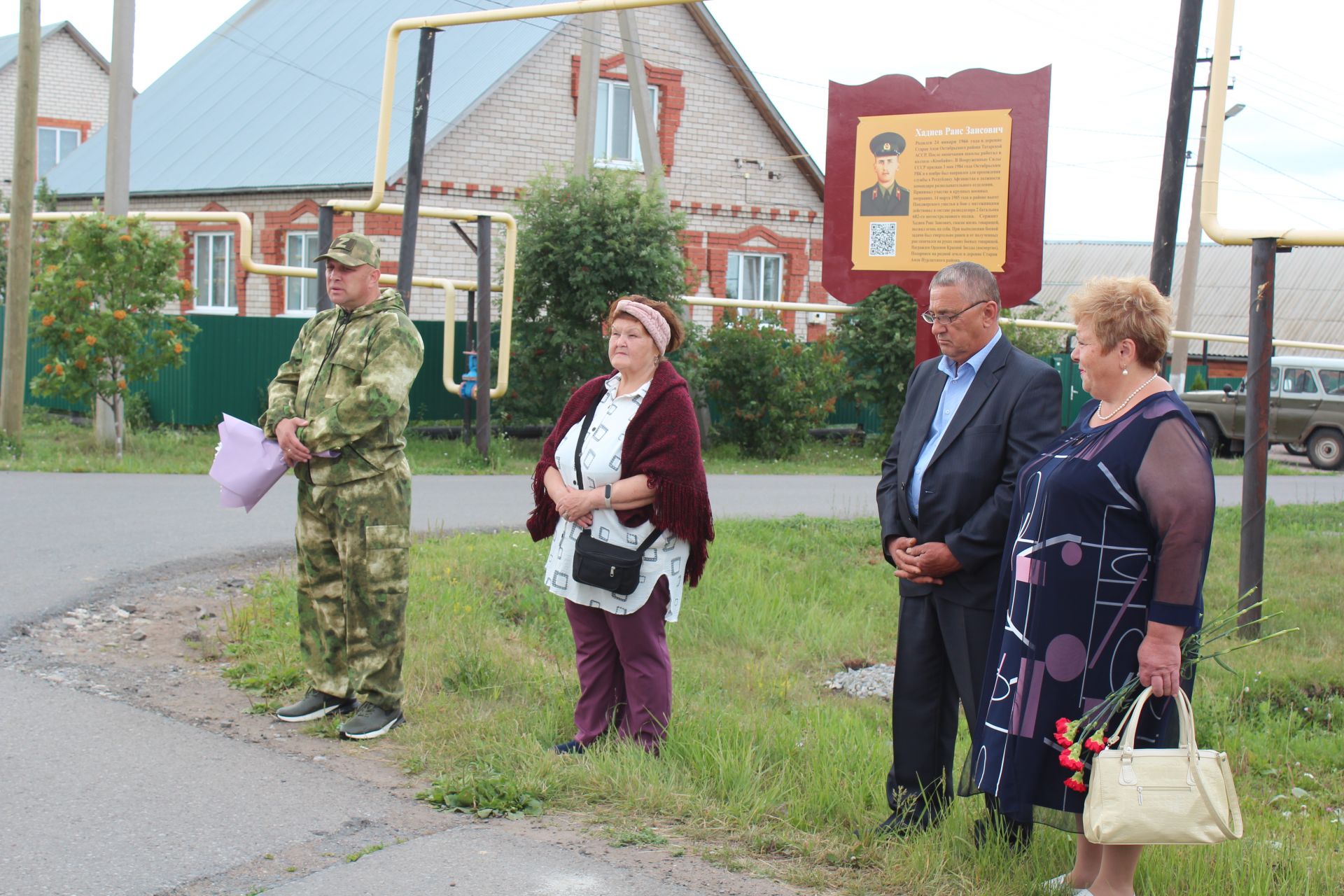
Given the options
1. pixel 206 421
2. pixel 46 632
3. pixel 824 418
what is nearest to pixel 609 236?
pixel 824 418

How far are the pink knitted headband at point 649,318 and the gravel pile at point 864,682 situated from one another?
9.16 feet

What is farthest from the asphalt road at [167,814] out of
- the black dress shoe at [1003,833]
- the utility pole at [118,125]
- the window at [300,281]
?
the window at [300,281]

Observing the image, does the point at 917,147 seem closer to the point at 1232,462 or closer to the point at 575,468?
the point at 575,468

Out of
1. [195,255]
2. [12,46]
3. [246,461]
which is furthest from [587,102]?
[12,46]

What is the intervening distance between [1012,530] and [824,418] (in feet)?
54.9

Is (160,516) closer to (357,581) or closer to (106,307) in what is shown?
(106,307)

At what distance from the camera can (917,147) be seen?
7391 millimetres

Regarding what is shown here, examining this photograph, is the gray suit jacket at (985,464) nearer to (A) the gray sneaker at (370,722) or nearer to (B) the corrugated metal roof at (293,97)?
(A) the gray sneaker at (370,722)

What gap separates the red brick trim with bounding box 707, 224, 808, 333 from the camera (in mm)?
27141

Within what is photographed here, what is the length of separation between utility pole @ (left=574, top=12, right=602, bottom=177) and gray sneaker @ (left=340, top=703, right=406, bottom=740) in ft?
46.5

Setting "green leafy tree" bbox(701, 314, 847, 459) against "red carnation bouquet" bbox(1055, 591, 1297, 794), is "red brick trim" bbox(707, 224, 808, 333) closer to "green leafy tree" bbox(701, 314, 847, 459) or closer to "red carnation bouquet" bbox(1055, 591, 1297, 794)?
"green leafy tree" bbox(701, 314, 847, 459)

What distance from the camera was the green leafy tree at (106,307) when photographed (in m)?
14.3

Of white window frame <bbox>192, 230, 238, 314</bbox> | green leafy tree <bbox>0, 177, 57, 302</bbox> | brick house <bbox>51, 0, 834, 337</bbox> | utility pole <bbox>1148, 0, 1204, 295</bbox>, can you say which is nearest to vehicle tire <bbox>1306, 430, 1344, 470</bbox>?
brick house <bbox>51, 0, 834, 337</bbox>

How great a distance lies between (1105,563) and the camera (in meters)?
3.35
